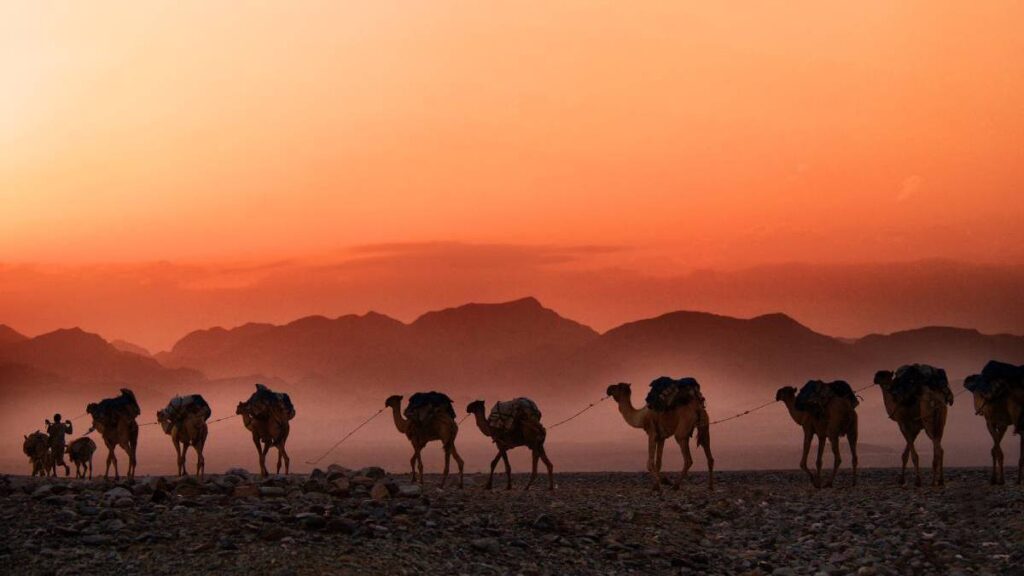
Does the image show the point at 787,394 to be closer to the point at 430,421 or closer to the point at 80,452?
the point at 430,421

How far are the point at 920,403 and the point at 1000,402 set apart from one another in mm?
2186

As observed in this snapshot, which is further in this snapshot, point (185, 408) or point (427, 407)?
point (185, 408)

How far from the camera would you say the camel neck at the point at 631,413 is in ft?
120

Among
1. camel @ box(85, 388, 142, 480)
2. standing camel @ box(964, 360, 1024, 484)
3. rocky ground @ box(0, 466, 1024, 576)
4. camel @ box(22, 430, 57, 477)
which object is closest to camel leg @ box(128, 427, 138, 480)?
camel @ box(85, 388, 142, 480)

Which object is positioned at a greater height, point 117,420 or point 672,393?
point 672,393

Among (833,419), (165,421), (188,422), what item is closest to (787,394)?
(833,419)

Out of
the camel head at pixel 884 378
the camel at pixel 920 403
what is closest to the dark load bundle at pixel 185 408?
the camel head at pixel 884 378

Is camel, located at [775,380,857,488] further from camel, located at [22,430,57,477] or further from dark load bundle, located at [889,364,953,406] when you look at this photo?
camel, located at [22,430,57,477]

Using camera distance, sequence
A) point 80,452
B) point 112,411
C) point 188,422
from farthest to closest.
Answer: point 80,452 → point 188,422 → point 112,411

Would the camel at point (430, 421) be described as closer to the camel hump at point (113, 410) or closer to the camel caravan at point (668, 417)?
the camel caravan at point (668, 417)

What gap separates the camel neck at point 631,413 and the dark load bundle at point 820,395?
4.47 metres

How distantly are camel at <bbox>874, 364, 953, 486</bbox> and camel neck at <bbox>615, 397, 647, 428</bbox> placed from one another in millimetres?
6418

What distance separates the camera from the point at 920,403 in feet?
116

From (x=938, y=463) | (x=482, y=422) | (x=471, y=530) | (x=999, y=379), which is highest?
(x=999, y=379)
